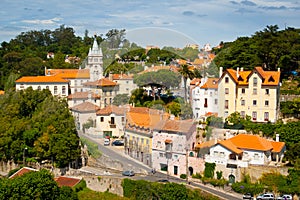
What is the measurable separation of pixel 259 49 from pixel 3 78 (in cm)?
1875

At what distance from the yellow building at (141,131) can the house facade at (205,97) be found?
1632 mm

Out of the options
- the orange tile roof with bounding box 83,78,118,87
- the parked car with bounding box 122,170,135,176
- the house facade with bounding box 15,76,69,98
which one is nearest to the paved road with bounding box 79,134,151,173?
the parked car with bounding box 122,170,135,176

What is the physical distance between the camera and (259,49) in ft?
70.9

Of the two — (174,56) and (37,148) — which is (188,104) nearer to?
(174,56)

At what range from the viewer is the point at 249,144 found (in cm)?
1553

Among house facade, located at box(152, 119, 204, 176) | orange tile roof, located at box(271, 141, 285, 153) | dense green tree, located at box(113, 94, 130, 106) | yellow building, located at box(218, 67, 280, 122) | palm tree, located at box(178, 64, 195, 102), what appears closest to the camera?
palm tree, located at box(178, 64, 195, 102)

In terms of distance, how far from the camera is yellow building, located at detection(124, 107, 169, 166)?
16.5 metres

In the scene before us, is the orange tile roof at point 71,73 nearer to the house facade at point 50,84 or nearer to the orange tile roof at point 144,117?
the house facade at point 50,84

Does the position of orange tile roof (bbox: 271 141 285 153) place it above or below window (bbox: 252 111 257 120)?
below

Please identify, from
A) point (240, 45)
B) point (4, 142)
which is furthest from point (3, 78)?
point (240, 45)

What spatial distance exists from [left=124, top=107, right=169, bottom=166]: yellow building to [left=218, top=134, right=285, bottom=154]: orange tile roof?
8.42ft

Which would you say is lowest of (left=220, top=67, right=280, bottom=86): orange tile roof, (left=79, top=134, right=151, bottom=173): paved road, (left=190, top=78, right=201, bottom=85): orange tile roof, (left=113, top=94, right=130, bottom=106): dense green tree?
(left=79, top=134, right=151, bottom=173): paved road

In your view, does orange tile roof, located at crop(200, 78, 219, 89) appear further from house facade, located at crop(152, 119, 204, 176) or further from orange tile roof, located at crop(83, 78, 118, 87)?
orange tile roof, located at crop(83, 78, 118, 87)

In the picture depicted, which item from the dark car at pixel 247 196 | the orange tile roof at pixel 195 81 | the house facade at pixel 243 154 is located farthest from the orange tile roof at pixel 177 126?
the dark car at pixel 247 196
